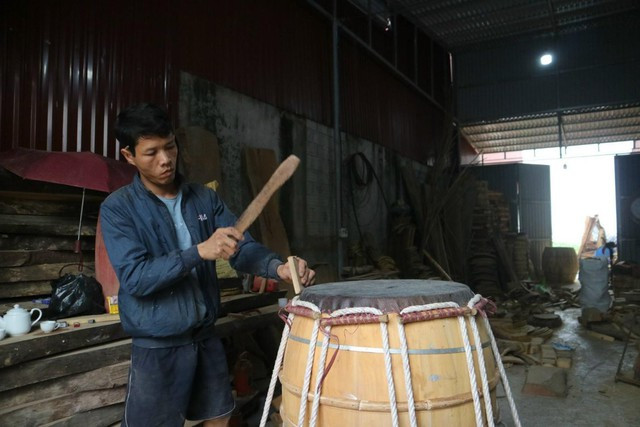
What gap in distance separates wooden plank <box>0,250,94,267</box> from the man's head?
165 cm

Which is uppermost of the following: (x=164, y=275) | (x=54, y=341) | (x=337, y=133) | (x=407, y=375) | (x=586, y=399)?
(x=337, y=133)

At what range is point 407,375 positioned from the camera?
136 centimetres

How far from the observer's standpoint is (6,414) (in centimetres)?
210

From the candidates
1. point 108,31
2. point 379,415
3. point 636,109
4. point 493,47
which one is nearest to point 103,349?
point 379,415

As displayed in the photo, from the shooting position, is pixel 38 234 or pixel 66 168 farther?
pixel 38 234

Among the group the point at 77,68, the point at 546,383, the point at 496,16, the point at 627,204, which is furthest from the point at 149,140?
the point at 627,204

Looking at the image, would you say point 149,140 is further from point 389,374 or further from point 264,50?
point 264,50

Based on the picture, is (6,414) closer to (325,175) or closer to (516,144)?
(325,175)

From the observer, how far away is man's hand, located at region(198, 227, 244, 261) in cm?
150

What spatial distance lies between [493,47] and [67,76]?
10.5m

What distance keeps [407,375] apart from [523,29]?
11.2 meters

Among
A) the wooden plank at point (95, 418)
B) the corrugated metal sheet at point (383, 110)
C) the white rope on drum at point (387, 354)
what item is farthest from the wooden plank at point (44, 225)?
the corrugated metal sheet at point (383, 110)

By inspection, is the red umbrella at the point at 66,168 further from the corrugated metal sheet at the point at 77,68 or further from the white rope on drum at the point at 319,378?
the white rope on drum at the point at 319,378

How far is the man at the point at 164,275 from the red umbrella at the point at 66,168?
127 cm
